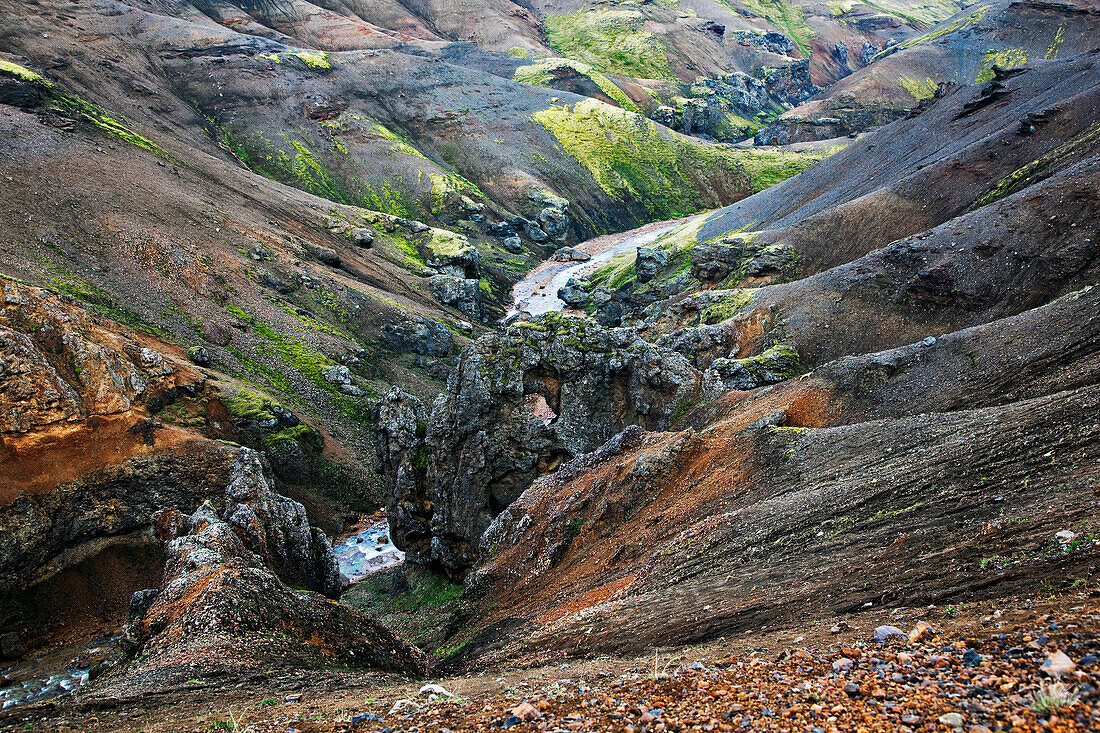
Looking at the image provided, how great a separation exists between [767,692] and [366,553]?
125 feet

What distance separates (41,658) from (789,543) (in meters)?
35.0

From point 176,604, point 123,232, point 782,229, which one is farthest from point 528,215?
A: point 176,604

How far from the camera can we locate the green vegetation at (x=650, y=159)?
4867 inches

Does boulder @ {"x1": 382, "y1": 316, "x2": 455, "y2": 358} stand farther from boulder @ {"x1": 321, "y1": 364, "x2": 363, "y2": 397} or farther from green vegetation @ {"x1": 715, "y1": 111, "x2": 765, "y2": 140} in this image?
green vegetation @ {"x1": 715, "y1": 111, "x2": 765, "y2": 140}

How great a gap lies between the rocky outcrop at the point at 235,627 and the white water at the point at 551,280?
216 feet

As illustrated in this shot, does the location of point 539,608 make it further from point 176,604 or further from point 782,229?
point 782,229

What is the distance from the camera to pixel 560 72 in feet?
496

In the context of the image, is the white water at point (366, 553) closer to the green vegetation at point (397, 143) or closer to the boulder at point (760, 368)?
the boulder at point (760, 368)

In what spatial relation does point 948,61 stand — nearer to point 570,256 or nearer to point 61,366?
point 570,256

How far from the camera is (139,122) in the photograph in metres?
87.2

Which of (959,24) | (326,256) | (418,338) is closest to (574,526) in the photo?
(418,338)

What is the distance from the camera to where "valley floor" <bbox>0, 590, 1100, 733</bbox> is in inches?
256

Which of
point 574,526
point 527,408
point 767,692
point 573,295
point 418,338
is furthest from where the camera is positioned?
point 573,295

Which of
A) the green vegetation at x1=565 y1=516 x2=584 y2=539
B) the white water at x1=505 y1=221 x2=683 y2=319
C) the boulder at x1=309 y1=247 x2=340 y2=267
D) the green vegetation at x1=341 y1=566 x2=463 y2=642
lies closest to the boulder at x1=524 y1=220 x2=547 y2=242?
the white water at x1=505 y1=221 x2=683 y2=319
